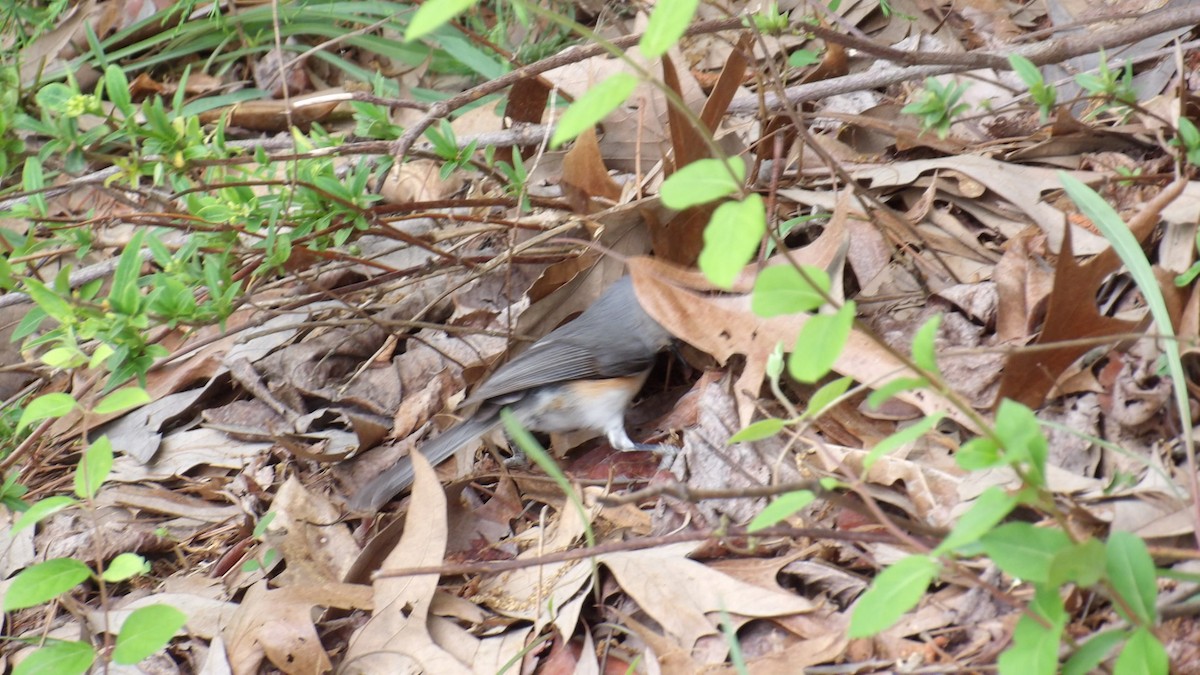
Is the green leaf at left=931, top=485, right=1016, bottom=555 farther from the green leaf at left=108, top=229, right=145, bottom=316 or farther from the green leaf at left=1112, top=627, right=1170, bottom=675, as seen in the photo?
the green leaf at left=108, top=229, right=145, bottom=316

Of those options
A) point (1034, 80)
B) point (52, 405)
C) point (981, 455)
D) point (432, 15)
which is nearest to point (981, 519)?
point (981, 455)

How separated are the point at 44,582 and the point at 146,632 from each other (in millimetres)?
275

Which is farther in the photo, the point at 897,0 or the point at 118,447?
the point at 897,0

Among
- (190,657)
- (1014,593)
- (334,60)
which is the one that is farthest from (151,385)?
(1014,593)

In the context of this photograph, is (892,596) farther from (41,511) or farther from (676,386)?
(676,386)

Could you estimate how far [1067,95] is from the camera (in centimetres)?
383

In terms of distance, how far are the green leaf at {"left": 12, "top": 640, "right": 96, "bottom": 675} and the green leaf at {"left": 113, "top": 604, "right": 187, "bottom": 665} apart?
0.09 m

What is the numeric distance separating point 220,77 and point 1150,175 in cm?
454

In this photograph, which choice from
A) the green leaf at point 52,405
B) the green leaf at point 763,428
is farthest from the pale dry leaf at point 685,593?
the green leaf at point 52,405

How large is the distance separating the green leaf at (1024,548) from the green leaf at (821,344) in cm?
47

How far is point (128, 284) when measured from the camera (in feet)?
9.89

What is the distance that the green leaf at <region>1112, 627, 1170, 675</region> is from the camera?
1.71 metres

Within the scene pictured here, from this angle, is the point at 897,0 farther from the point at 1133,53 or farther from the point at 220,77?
the point at 220,77

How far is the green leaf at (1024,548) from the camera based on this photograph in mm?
1797
